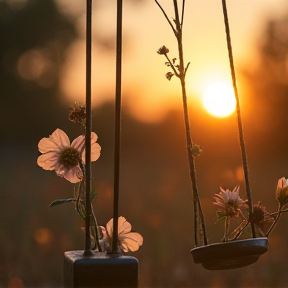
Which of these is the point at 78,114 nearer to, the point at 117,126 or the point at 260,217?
the point at 117,126

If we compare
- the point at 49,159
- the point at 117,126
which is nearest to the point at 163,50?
the point at 117,126

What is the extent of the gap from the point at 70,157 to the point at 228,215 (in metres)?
0.29

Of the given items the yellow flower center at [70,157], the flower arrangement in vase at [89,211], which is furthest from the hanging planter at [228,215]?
the yellow flower center at [70,157]

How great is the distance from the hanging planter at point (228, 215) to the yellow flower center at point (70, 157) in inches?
8.1

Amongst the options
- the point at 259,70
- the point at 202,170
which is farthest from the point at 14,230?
the point at 259,70

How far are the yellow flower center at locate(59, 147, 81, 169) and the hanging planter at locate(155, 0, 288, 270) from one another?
0.21 m

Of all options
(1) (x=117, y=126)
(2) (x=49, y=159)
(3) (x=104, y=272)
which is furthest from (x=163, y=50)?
(3) (x=104, y=272)

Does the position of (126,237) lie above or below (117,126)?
below

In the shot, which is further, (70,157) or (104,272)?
(70,157)

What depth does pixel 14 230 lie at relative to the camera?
4.45 m

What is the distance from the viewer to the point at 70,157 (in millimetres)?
1265

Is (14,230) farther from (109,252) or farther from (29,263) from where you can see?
(109,252)

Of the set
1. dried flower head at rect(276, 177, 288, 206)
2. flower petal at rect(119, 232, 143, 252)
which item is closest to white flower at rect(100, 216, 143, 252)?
flower petal at rect(119, 232, 143, 252)

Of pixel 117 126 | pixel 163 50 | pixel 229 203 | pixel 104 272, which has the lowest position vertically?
pixel 104 272
